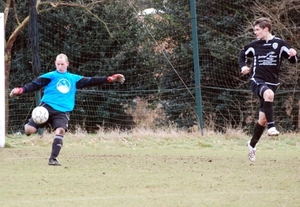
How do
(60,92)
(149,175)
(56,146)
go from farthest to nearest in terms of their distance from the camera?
(60,92) → (56,146) → (149,175)

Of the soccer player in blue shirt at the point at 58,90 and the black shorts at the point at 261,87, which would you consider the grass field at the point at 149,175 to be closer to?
the soccer player in blue shirt at the point at 58,90

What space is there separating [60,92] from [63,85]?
120mm

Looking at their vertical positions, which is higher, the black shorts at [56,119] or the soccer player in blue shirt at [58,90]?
the soccer player in blue shirt at [58,90]

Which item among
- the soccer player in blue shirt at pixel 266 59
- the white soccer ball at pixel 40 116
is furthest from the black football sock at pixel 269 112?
the white soccer ball at pixel 40 116

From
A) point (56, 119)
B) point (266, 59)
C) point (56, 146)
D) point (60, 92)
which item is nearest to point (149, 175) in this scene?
point (56, 146)

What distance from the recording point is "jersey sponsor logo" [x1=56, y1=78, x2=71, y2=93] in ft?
32.3

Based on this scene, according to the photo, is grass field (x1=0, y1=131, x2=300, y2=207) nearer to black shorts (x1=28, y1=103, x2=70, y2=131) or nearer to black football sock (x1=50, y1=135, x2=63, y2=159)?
black football sock (x1=50, y1=135, x2=63, y2=159)

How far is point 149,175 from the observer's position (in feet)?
27.7

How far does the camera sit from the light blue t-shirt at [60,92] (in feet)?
32.1

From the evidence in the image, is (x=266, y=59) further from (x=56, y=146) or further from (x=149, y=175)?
(x=56, y=146)

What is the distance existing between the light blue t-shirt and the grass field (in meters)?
0.86

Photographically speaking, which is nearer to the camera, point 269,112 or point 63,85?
point 269,112

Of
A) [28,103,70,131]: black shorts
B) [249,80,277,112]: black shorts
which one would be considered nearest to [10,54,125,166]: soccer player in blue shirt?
[28,103,70,131]: black shorts

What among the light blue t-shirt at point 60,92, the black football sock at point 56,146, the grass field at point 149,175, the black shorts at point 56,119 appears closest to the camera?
the grass field at point 149,175
